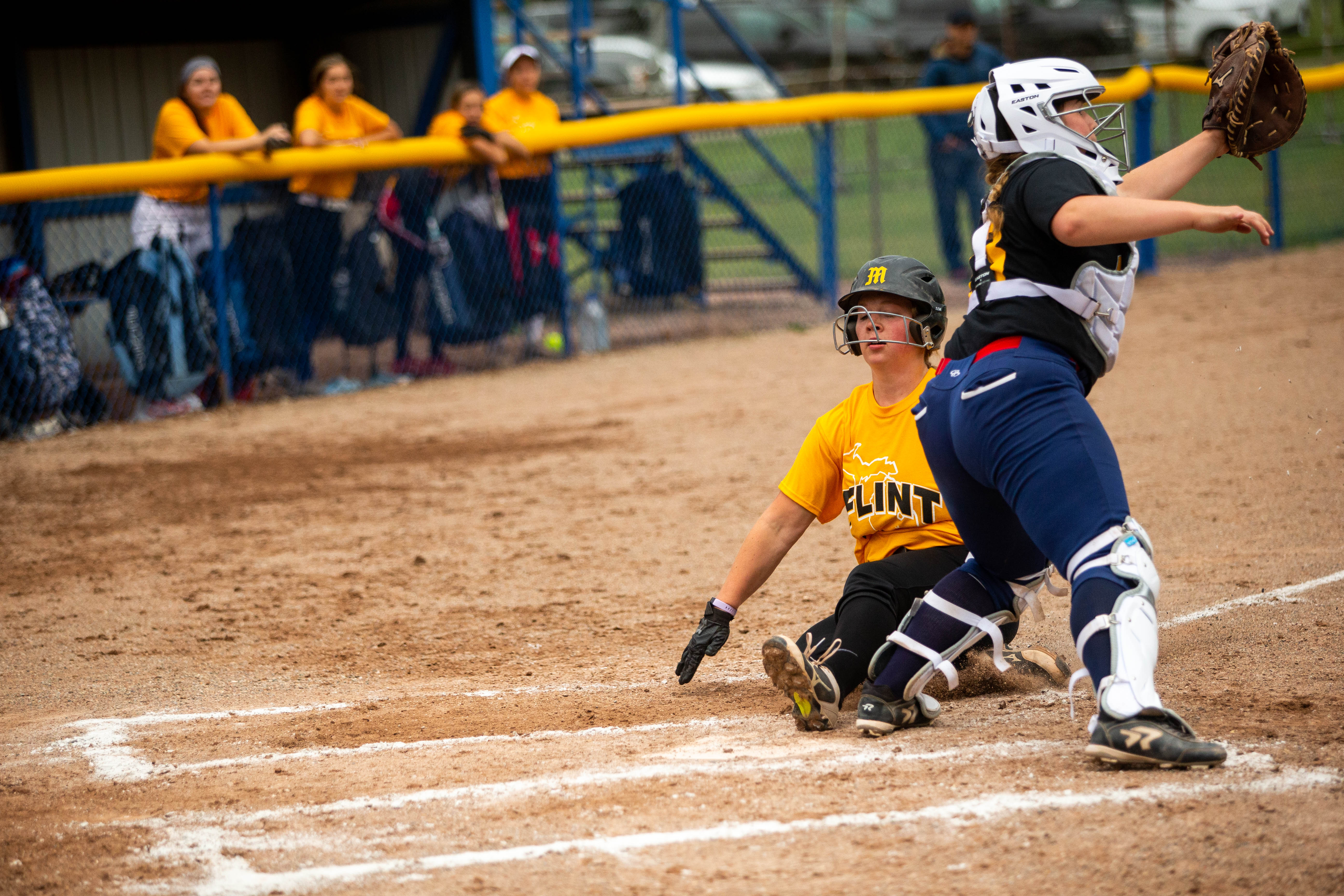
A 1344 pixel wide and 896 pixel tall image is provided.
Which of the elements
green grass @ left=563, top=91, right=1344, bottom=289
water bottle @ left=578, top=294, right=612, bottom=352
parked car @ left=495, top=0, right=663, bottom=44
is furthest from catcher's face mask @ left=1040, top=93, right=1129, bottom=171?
parked car @ left=495, top=0, right=663, bottom=44

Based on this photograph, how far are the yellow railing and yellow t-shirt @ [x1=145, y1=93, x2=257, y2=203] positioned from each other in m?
0.21

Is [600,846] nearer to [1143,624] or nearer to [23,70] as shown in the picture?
[1143,624]

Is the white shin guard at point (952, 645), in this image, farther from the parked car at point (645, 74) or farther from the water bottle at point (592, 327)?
the parked car at point (645, 74)

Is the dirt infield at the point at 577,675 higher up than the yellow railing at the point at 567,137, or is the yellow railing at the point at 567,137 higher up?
the yellow railing at the point at 567,137

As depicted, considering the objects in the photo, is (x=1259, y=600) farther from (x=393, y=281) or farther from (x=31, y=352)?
(x=31, y=352)

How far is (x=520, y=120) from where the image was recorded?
10.8m

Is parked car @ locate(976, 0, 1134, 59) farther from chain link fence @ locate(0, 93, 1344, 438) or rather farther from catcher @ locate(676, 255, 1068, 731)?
catcher @ locate(676, 255, 1068, 731)

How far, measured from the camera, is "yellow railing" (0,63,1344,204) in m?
8.92

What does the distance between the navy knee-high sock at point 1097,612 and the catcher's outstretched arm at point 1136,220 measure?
795mm

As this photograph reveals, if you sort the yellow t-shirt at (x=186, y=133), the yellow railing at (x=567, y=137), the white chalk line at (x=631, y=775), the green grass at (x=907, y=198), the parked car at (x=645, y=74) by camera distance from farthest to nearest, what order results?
the parked car at (x=645, y=74) → the green grass at (x=907, y=198) → the yellow t-shirt at (x=186, y=133) → the yellow railing at (x=567, y=137) → the white chalk line at (x=631, y=775)

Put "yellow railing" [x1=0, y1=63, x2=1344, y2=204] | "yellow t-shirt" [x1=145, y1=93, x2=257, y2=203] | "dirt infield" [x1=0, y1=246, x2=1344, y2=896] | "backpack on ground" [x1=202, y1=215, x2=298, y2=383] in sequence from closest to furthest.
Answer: "dirt infield" [x1=0, y1=246, x2=1344, y2=896] → "yellow railing" [x1=0, y1=63, x2=1344, y2=204] → "yellow t-shirt" [x1=145, y1=93, x2=257, y2=203] → "backpack on ground" [x1=202, y1=215, x2=298, y2=383]

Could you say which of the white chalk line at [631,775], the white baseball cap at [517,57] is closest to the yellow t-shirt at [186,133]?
the white baseball cap at [517,57]

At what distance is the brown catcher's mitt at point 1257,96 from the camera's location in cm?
365

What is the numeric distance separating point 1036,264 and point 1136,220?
34 centimetres
